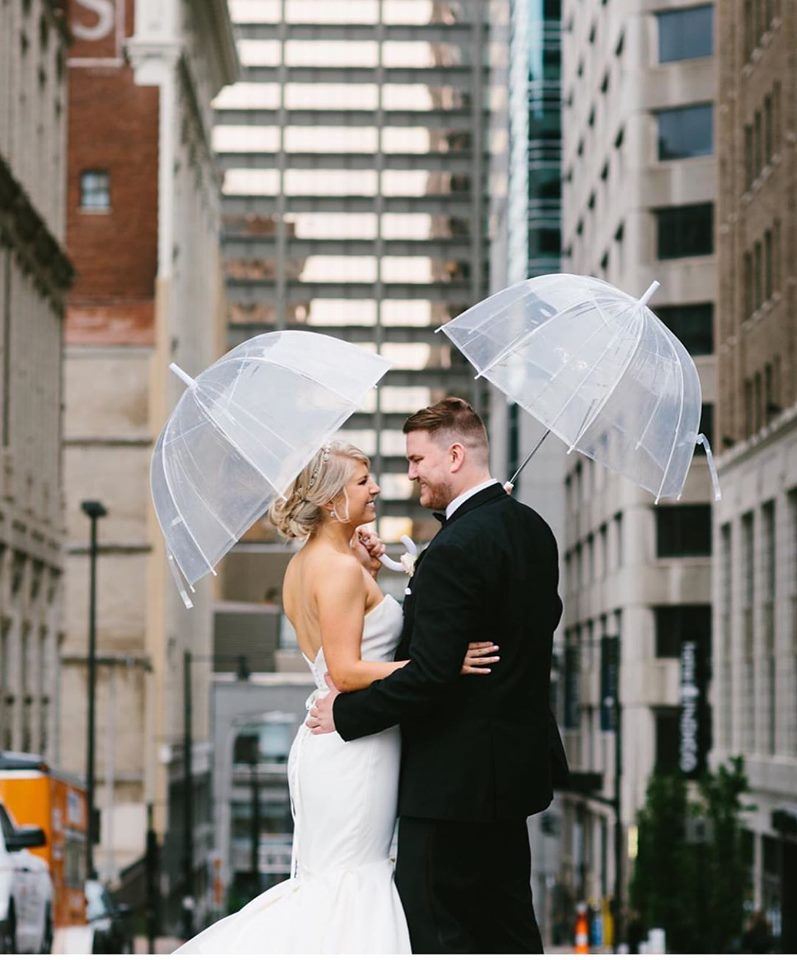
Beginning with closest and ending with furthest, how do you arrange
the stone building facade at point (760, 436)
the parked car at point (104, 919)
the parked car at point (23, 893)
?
the parked car at point (23, 893) < the parked car at point (104, 919) < the stone building facade at point (760, 436)

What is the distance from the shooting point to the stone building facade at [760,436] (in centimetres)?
4794

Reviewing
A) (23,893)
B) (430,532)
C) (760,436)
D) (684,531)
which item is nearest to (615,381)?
(23,893)

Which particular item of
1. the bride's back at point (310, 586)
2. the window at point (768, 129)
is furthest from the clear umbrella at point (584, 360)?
the window at point (768, 129)

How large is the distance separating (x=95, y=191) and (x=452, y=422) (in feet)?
234

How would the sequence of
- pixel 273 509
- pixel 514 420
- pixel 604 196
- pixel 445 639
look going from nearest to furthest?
pixel 445 639 < pixel 273 509 < pixel 604 196 < pixel 514 420

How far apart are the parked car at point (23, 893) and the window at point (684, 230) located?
54.4 m

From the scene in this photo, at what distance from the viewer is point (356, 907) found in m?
6.63

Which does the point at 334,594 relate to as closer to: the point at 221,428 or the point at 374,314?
the point at 221,428

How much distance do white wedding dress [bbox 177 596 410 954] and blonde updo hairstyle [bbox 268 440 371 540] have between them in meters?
0.37

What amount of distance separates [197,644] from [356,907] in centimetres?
8493

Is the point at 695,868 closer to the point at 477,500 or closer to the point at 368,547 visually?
the point at 368,547

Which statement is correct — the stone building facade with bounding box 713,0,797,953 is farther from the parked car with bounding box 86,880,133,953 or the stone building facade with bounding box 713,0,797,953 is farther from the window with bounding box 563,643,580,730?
the window with bounding box 563,643,580,730

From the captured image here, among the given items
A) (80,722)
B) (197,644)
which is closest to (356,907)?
(80,722)

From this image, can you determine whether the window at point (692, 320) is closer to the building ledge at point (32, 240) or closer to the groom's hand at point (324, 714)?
the building ledge at point (32, 240)
